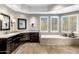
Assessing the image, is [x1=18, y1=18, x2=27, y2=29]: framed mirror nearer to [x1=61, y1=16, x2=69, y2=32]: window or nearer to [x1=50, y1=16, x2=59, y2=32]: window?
[x1=50, y1=16, x2=59, y2=32]: window

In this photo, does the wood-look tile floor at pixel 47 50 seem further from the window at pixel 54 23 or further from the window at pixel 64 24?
the window at pixel 54 23

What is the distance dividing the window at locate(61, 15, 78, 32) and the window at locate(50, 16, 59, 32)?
1.14ft

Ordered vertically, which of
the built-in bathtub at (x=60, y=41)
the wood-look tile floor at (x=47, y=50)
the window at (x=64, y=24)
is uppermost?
the window at (x=64, y=24)

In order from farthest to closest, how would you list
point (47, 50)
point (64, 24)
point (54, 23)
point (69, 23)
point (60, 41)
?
1. point (54, 23)
2. point (64, 24)
3. point (69, 23)
4. point (60, 41)
5. point (47, 50)

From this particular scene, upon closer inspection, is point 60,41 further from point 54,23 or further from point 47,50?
point 54,23

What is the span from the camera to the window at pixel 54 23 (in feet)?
26.8

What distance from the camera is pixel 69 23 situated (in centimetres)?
748

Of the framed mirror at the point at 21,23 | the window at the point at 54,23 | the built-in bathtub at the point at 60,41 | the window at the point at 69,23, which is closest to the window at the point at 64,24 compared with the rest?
the window at the point at 69,23

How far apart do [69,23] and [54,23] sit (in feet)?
3.53

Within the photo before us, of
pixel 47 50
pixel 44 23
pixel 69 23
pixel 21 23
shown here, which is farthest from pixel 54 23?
pixel 47 50

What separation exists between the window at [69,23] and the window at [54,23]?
1.14 ft

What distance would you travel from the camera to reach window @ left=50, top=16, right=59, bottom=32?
321 inches

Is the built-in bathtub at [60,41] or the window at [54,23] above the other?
the window at [54,23]

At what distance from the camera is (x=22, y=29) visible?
7.61m
